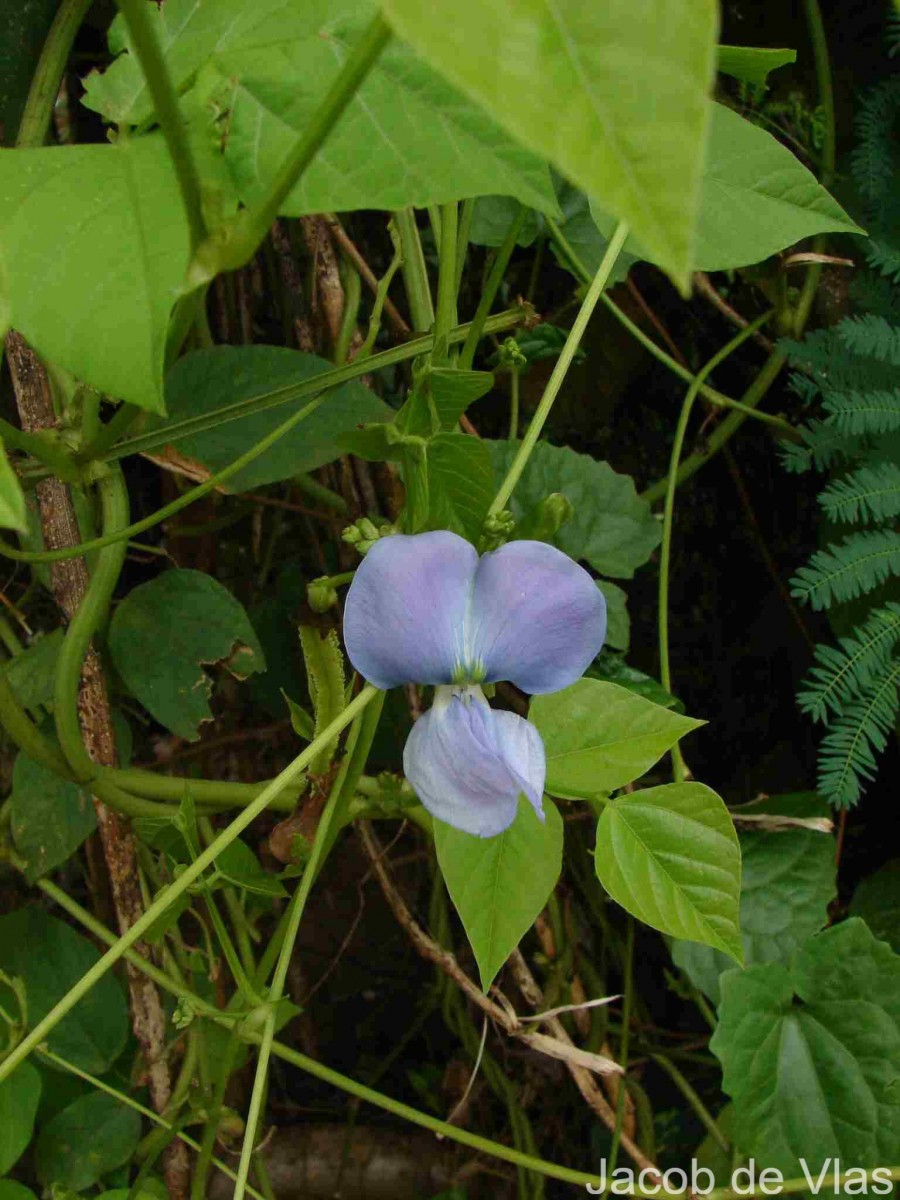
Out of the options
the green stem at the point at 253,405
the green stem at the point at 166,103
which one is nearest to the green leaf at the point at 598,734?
the green stem at the point at 253,405

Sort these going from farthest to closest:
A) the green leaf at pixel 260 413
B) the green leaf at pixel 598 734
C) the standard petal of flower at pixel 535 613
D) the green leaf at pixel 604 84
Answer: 1. the green leaf at pixel 260 413
2. the green leaf at pixel 598 734
3. the standard petal of flower at pixel 535 613
4. the green leaf at pixel 604 84

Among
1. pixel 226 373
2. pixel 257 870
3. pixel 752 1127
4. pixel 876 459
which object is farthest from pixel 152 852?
pixel 876 459

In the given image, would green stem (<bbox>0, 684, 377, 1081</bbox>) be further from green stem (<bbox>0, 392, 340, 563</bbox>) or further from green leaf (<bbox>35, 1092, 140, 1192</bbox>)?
green leaf (<bbox>35, 1092, 140, 1192</bbox>)

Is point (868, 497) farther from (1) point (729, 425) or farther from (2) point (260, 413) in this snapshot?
(2) point (260, 413)

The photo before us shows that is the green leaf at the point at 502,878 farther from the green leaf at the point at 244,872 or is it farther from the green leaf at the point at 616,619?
the green leaf at the point at 616,619

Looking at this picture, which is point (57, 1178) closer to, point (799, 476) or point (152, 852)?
point (152, 852)
